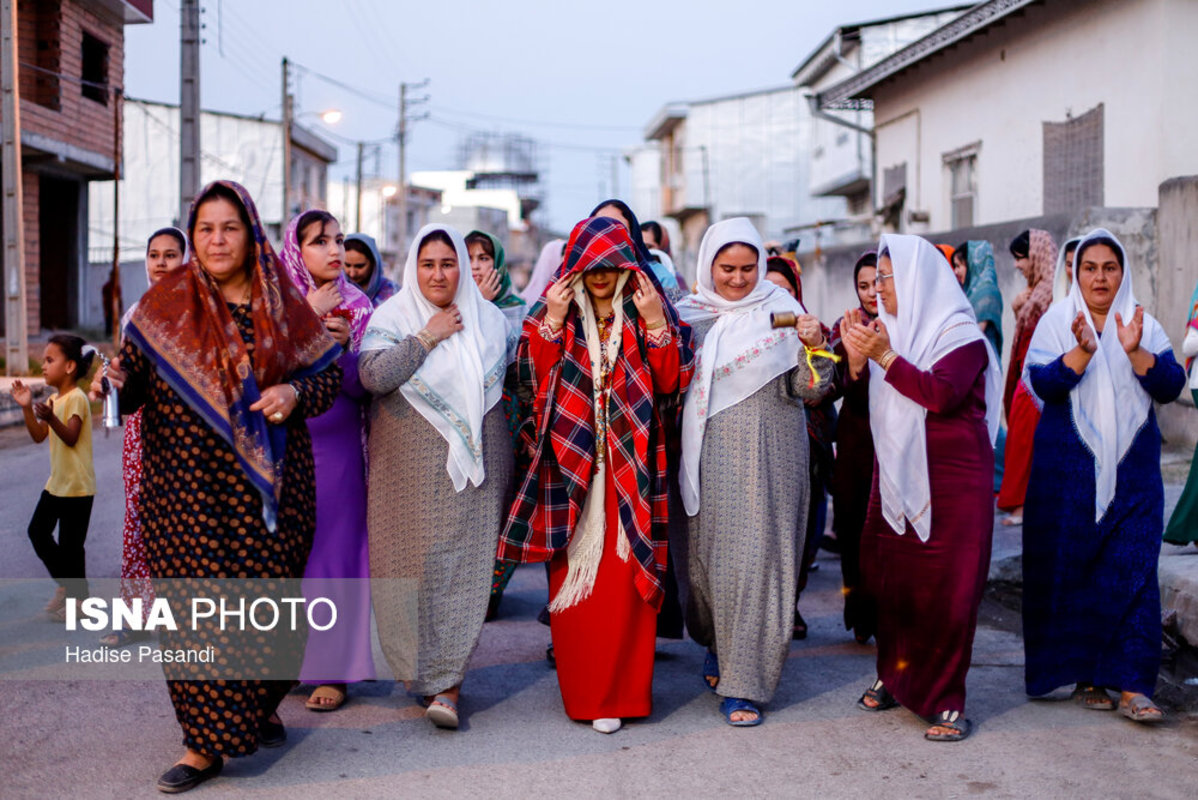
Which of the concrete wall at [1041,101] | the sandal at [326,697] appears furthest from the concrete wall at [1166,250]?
the sandal at [326,697]

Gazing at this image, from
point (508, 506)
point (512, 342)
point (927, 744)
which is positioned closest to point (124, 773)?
point (508, 506)

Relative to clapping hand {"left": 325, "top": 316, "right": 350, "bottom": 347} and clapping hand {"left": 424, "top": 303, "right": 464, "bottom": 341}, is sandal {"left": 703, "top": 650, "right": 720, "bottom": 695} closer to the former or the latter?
clapping hand {"left": 424, "top": 303, "right": 464, "bottom": 341}

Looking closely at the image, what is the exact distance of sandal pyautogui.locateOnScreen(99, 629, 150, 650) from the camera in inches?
200

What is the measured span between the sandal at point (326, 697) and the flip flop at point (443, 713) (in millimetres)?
418

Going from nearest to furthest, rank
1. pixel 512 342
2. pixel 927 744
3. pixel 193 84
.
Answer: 1. pixel 927 744
2. pixel 512 342
3. pixel 193 84

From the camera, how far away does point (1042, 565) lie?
14.8 ft

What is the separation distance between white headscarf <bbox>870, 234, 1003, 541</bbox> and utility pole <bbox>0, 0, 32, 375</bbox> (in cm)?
1290

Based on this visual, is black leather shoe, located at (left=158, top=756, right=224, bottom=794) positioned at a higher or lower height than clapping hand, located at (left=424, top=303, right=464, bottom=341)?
lower

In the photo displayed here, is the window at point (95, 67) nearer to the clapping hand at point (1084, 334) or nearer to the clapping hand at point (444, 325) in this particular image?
the clapping hand at point (444, 325)

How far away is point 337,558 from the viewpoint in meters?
4.46

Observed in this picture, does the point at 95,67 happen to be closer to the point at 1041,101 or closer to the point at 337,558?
the point at 1041,101

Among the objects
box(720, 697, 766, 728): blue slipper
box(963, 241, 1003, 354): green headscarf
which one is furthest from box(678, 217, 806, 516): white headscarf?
box(963, 241, 1003, 354): green headscarf

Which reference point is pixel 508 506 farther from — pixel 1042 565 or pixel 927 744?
pixel 1042 565

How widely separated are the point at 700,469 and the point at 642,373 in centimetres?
42
